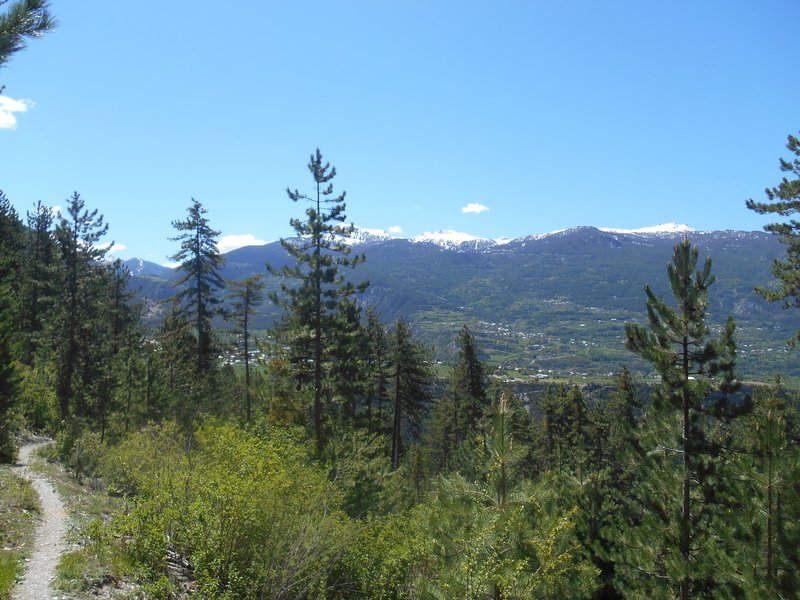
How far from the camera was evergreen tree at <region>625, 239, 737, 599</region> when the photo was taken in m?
10.5

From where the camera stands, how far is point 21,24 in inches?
236

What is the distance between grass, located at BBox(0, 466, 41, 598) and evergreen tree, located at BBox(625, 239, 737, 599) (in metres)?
11.7

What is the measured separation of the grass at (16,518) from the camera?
376 inches

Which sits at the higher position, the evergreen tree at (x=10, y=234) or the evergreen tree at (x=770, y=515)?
the evergreen tree at (x=10, y=234)

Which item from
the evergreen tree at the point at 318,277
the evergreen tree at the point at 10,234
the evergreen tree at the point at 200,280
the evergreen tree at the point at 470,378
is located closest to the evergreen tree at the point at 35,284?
the evergreen tree at the point at 10,234

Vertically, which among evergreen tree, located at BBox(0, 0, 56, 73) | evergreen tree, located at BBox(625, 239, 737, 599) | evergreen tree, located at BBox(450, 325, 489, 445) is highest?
evergreen tree, located at BBox(0, 0, 56, 73)

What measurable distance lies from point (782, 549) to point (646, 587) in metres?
3.83

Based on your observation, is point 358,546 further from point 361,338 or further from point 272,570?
point 361,338

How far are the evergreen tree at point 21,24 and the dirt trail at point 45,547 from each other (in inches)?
316

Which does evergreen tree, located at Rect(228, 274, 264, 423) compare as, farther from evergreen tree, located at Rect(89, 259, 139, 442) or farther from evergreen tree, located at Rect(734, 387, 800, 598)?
evergreen tree, located at Rect(734, 387, 800, 598)

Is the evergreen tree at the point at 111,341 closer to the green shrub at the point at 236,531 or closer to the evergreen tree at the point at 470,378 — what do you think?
the green shrub at the point at 236,531

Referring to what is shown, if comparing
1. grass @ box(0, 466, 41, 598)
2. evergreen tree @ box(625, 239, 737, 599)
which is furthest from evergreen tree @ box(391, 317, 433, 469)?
evergreen tree @ box(625, 239, 737, 599)

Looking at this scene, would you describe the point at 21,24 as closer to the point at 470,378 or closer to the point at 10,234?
the point at 470,378

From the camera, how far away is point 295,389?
24.7m
